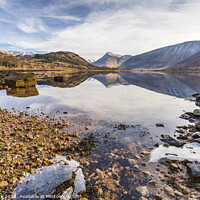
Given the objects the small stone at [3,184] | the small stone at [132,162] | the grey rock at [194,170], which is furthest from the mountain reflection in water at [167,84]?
the small stone at [3,184]

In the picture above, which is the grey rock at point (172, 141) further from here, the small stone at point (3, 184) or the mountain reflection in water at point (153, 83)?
the mountain reflection in water at point (153, 83)

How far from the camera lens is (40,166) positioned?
6.23 meters

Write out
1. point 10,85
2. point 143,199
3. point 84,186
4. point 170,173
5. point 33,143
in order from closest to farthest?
1. point 143,199
2. point 84,186
3. point 170,173
4. point 33,143
5. point 10,85

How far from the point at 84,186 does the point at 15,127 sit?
7.46 m

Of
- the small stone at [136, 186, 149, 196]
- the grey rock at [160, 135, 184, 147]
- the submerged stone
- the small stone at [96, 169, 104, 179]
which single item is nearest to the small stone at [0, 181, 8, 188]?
the submerged stone

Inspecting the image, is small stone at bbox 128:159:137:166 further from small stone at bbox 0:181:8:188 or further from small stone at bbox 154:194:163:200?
small stone at bbox 0:181:8:188

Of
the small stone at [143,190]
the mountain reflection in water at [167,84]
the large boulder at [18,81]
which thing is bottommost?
the small stone at [143,190]

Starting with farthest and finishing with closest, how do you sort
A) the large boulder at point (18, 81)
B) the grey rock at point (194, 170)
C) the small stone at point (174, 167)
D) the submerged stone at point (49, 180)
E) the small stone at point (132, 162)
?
the large boulder at point (18, 81)
the small stone at point (132, 162)
the small stone at point (174, 167)
the grey rock at point (194, 170)
the submerged stone at point (49, 180)

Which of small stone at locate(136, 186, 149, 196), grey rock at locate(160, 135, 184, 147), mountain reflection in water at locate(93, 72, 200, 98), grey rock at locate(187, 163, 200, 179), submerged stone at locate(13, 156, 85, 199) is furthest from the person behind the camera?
mountain reflection in water at locate(93, 72, 200, 98)

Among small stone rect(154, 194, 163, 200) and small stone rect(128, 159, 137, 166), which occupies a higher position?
small stone rect(128, 159, 137, 166)

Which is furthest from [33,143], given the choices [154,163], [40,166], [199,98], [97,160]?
[199,98]

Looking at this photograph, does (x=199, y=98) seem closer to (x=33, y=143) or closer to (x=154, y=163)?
(x=154, y=163)

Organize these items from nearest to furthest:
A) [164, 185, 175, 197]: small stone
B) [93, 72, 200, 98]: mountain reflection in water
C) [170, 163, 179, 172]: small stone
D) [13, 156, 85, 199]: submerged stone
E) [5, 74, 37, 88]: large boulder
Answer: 1. [13, 156, 85, 199]: submerged stone
2. [164, 185, 175, 197]: small stone
3. [170, 163, 179, 172]: small stone
4. [5, 74, 37, 88]: large boulder
5. [93, 72, 200, 98]: mountain reflection in water

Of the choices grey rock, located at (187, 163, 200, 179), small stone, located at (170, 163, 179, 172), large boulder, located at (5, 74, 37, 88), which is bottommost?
small stone, located at (170, 163, 179, 172)
